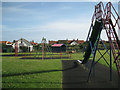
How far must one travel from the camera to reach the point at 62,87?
6.83m

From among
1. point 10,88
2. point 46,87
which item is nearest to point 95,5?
point 46,87

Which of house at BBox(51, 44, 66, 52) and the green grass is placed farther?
house at BBox(51, 44, 66, 52)

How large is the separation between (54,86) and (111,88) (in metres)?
2.98

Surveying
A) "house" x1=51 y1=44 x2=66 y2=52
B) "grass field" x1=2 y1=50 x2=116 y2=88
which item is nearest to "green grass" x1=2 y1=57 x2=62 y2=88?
"grass field" x1=2 y1=50 x2=116 y2=88

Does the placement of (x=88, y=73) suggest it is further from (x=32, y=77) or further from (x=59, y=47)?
(x=59, y=47)

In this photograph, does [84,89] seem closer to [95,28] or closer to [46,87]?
[46,87]

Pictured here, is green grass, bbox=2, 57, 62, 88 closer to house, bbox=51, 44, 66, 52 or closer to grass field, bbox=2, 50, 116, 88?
grass field, bbox=2, 50, 116, 88

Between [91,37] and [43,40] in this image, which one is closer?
[91,37]

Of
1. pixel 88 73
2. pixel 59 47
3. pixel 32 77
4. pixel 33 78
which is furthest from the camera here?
pixel 59 47

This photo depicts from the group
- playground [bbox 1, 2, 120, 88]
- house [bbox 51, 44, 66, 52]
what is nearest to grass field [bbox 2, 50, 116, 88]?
playground [bbox 1, 2, 120, 88]

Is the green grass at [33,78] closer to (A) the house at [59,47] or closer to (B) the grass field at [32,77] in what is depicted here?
(B) the grass field at [32,77]

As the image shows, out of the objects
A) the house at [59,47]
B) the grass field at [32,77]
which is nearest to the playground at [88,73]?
the grass field at [32,77]

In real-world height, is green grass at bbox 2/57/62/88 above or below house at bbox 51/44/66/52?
below

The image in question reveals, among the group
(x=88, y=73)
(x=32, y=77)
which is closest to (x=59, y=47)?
(x=88, y=73)
